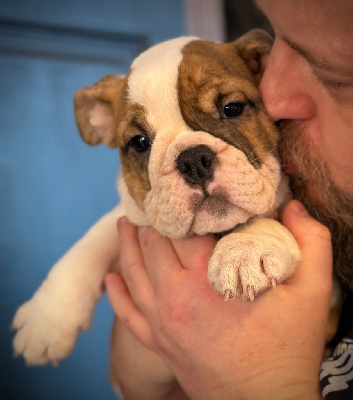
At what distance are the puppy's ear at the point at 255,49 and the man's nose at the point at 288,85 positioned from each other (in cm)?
20

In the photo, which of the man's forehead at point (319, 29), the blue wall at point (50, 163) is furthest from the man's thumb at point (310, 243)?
the blue wall at point (50, 163)

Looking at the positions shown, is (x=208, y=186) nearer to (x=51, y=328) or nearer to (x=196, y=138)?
(x=196, y=138)

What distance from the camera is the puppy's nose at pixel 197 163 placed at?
111 centimetres

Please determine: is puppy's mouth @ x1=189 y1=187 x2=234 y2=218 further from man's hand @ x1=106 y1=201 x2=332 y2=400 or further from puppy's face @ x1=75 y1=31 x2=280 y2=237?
man's hand @ x1=106 y1=201 x2=332 y2=400

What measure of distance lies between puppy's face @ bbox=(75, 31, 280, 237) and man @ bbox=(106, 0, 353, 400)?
0.28ft

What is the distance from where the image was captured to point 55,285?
143 cm

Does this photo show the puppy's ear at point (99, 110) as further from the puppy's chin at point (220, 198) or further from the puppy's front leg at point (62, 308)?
the puppy's chin at point (220, 198)

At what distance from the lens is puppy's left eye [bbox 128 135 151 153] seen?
1.33m

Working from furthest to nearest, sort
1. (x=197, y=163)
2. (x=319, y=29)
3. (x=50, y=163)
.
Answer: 1. (x=50, y=163)
2. (x=197, y=163)
3. (x=319, y=29)

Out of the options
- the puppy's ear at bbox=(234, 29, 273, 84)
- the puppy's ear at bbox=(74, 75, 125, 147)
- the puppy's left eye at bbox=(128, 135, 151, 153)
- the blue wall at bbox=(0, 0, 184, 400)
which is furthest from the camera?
the blue wall at bbox=(0, 0, 184, 400)

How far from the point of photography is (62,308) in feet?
4.53

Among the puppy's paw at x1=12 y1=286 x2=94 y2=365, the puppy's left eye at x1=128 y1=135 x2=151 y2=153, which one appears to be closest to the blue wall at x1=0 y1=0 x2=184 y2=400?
the puppy's paw at x1=12 y1=286 x2=94 y2=365

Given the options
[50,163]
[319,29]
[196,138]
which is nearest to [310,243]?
[196,138]

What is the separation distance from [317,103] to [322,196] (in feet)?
0.80
